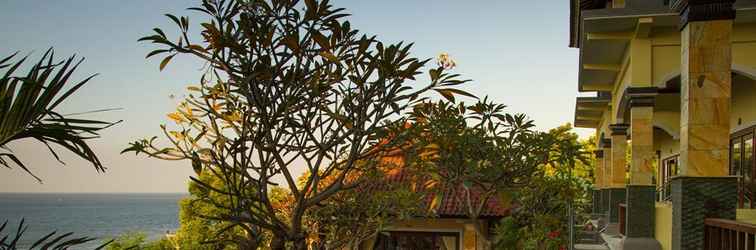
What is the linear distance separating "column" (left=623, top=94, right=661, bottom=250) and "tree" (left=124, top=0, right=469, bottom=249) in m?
7.50

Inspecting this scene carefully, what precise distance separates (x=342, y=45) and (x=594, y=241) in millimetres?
13135

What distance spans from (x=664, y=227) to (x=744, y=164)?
407cm

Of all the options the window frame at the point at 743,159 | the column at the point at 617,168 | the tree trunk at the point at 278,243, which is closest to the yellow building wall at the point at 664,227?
the window frame at the point at 743,159

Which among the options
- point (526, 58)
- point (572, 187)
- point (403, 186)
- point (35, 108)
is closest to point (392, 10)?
point (526, 58)

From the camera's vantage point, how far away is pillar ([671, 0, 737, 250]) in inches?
316

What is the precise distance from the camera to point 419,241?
2062cm

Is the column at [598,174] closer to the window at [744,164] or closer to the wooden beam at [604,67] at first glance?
the wooden beam at [604,67]

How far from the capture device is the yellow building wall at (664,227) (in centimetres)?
1135

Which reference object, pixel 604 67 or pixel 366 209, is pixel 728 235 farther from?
pixel 604 67

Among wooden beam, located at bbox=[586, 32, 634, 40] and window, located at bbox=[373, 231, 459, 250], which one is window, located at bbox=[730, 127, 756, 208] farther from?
window, located at bbox=[373, 231, 459, 250]

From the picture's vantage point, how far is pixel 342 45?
241 inches

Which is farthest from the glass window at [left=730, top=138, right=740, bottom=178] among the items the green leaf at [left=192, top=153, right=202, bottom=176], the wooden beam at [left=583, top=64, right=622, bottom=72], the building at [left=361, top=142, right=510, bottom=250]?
the green leaf at [left=192, top=153, right=202, bottom=176]

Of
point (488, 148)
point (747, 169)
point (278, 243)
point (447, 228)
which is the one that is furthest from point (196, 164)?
point (447, 228)

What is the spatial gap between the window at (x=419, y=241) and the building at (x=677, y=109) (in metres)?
4.25
